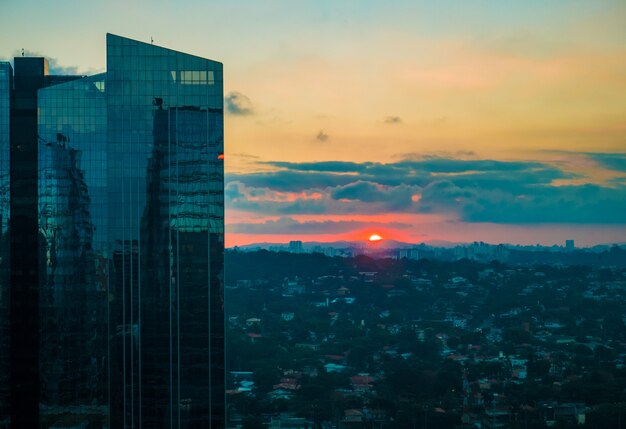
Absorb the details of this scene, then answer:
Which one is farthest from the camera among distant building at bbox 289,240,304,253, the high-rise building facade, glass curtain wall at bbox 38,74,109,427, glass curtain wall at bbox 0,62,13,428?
distant building at bbox 289,240,304,253

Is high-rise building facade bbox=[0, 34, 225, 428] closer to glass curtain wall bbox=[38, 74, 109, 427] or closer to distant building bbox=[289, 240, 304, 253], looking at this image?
glass curtain wall bbox=[38, 74, 109, 427]

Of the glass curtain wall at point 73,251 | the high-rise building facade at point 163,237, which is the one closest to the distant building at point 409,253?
the glass curtain wall at point 73,251

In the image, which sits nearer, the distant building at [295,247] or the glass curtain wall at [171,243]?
the glass curtain wall at [171,243]

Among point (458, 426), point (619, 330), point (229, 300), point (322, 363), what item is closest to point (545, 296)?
point (619, 330)

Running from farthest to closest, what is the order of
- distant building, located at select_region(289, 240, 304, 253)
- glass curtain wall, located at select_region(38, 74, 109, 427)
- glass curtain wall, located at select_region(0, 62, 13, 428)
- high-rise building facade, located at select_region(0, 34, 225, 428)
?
distant building, located at select_region(289, 240, 304, 253) < glass curtain wall, located at select_region(0, 62, 13, 428) < glass curtain wall, located at select_region(38, 74, 109, 427) < high-rise building facade, located at select_region(0, 34, 225, 428)

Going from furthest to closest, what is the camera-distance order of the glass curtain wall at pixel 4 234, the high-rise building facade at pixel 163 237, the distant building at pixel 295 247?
the distant building at pixel 295 247 → the glass curtain wall at pixel 4 234 → the high-rise building facade at pixel 163 237

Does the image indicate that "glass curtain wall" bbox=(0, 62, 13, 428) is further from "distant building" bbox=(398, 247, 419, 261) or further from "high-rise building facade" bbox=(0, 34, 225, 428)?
"distant building" bbox=(398, 247, 419, 261)

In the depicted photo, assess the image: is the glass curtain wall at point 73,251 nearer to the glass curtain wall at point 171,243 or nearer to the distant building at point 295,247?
the glass curtain wall at point 171,243

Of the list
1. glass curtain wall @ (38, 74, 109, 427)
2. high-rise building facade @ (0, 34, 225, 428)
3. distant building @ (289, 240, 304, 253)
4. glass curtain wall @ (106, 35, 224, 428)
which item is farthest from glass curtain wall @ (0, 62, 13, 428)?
distant building @ (289, 240, 304, 253)

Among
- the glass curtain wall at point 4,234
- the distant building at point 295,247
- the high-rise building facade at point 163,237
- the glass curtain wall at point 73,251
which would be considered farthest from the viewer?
the distant building at point 295,247

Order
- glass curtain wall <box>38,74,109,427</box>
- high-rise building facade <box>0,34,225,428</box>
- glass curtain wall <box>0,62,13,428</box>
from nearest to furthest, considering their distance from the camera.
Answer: high-rise building facade <box>0,34,225,428</box> < glass curtain wall <box>38,74,109,427</box> < glass curtain wall <box>0,62,13,428</box>

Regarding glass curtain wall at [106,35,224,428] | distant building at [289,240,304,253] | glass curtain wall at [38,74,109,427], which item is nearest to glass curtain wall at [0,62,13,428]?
glass curtain wall at [38,74,109,427]

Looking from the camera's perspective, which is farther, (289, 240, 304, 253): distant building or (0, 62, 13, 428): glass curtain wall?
(289, 240, 304, 253): distant building

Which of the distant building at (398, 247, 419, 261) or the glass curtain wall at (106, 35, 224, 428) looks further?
the distant building at (398, 247, 419, 261)
